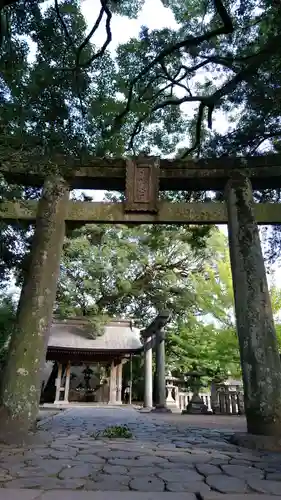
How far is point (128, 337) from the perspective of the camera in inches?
843

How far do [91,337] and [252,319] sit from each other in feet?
55.3

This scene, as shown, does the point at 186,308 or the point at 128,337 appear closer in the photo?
the point at 128,337

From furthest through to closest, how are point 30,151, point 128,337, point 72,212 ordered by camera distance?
point 128,337, point 72,212, point 30,151

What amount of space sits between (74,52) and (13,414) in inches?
266

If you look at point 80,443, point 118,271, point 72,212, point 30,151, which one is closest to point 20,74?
point 72,212

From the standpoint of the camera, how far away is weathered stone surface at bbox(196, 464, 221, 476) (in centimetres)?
330

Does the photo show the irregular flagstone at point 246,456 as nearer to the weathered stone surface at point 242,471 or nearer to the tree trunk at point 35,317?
the weathered stone surface at point 242,471

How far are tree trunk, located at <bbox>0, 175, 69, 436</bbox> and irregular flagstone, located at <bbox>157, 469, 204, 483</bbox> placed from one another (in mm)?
2521

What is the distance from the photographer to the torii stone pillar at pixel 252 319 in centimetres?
508

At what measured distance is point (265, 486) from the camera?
2828mm

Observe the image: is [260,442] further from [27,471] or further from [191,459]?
[27,471]

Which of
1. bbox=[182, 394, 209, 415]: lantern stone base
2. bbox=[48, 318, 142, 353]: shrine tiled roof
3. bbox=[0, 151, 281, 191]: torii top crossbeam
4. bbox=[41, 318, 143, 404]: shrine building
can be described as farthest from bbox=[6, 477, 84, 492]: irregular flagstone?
bbox=[48, 318, 142, 353]: shrine tiled roof

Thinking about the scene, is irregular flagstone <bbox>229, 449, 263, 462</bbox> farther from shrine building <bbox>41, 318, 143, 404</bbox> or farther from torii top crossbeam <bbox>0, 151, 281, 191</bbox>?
shrine building <bbox>41, 318, 143, 404</bbox>

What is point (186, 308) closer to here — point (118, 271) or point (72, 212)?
point (118, 271)
